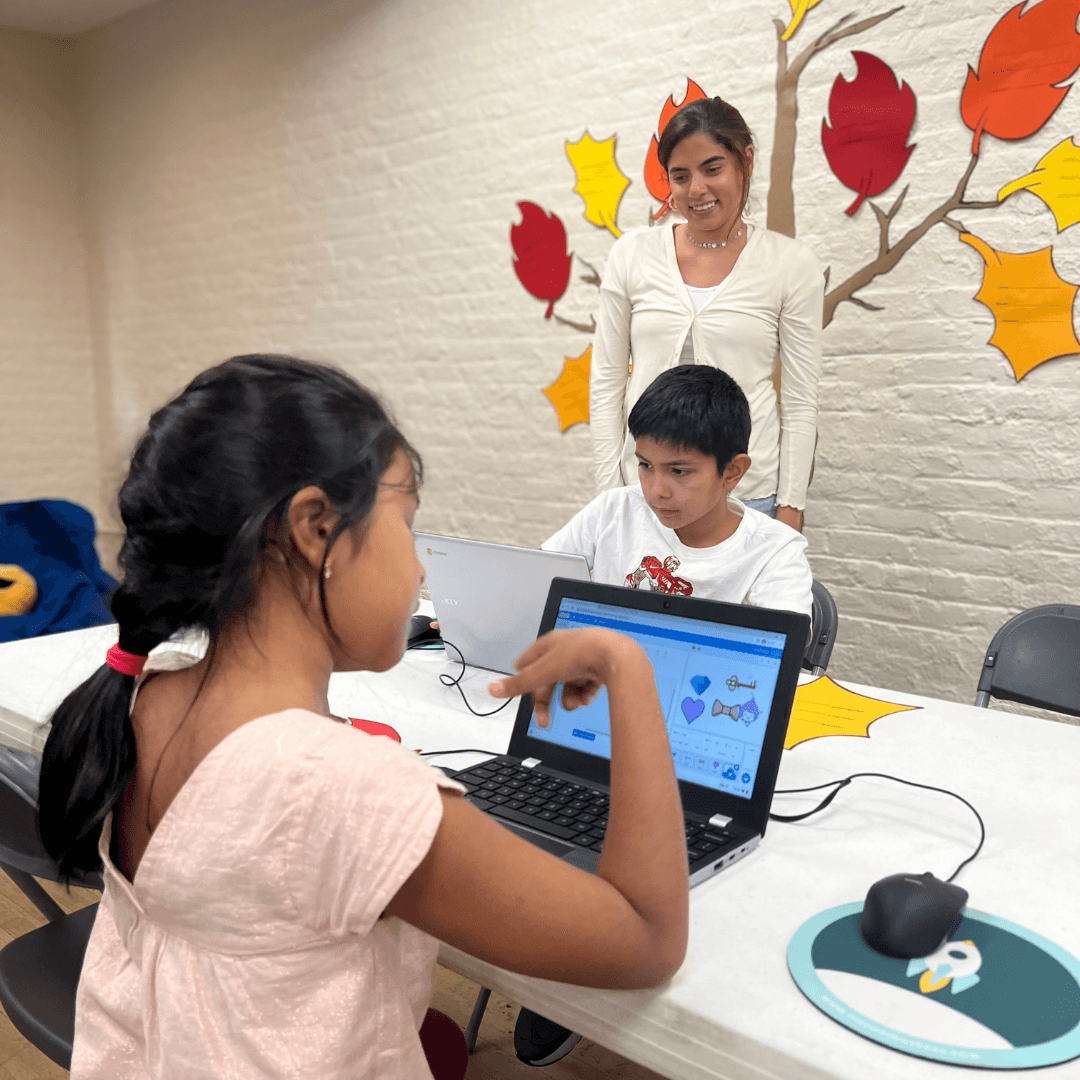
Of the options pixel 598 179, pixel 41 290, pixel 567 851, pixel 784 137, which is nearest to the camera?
pixel 567 851

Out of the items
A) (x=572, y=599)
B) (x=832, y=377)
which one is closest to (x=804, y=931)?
(x=572, y=599)

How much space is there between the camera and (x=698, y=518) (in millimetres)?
1559

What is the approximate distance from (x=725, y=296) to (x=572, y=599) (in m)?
1.24

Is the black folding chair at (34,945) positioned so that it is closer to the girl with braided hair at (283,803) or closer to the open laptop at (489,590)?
the girl with braided hair at (283,803)

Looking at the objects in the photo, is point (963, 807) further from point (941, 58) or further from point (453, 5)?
point (453, 5)

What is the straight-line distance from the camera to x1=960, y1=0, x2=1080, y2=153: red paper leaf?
7.05 ft

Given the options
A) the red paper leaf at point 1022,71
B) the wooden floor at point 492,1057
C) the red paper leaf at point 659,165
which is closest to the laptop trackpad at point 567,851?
the wooden floor at point 492,1057

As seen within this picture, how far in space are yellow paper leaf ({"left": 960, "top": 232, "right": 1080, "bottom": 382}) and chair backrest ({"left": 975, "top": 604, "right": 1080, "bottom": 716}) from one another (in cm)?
92

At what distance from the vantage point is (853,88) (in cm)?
245

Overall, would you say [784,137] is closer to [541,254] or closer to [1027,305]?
[1027,305]

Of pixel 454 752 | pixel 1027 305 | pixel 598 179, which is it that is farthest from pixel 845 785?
pixel 598 179

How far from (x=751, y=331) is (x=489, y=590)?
3.49ft

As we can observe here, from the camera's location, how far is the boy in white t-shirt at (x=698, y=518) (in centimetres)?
151

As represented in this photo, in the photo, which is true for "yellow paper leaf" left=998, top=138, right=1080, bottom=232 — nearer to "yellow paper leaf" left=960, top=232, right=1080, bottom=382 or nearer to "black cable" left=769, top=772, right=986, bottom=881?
"yellow paper leaf" left=960, top=232, right=1080, bottom=382
